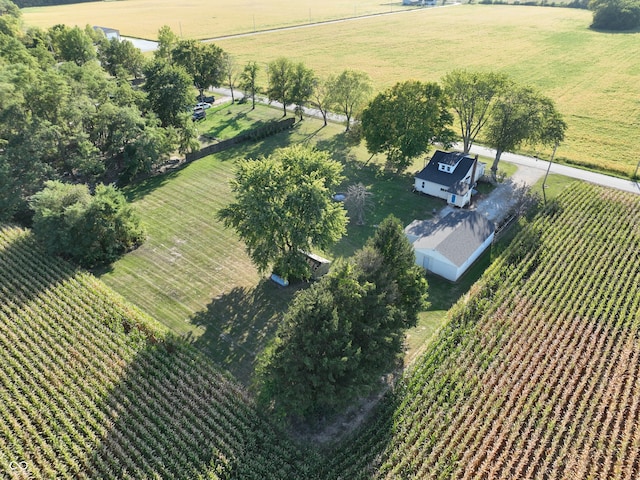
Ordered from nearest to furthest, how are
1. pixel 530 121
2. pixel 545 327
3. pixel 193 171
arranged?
pixel 545 327 → pixel 530 121 → pixel 193 171

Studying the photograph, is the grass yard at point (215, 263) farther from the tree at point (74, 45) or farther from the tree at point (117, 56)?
the tree at point (74, 45)

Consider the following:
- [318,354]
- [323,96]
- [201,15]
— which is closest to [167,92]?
[323,96]

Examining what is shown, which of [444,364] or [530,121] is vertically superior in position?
[530,121]

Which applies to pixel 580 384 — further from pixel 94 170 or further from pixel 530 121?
pixel 94 170

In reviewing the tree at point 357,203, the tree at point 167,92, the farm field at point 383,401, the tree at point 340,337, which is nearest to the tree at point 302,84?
the tree at point 167,92

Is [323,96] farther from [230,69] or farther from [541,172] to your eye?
[541,172]

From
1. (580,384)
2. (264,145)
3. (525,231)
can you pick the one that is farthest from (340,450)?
(264,145)

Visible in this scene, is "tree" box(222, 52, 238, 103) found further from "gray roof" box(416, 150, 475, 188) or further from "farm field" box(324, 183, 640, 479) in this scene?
"farm field" box(324, 183, 640, 479)
